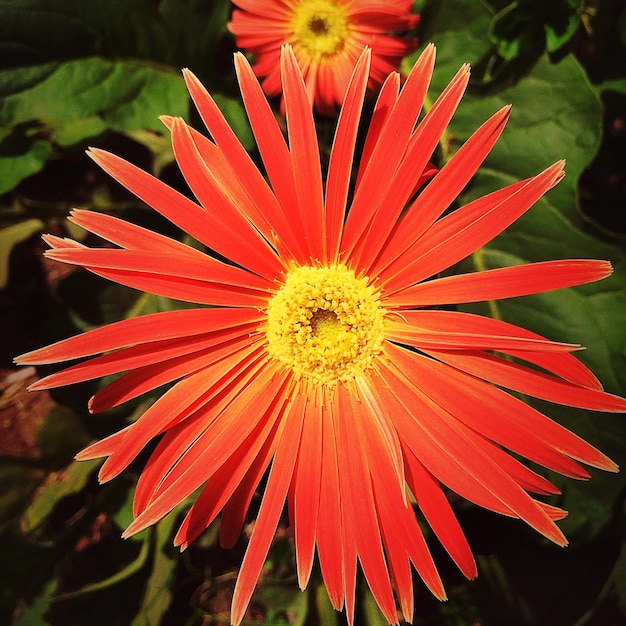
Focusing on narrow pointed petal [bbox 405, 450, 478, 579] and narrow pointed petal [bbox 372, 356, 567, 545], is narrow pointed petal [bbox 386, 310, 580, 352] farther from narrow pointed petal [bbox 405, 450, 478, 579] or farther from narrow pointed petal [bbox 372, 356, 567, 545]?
narrow pointed petal [bbox 405, 450, 478, 579]

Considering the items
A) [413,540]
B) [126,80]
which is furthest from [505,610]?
[126,80]

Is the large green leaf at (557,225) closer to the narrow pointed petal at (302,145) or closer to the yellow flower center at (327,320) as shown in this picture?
the yellow flower center at (327,320)

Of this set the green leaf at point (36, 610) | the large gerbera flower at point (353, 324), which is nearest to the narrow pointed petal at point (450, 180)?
the large gerbera flower at point (353, 324)

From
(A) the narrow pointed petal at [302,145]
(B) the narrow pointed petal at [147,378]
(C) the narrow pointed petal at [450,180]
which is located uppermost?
(A) the narrow pointed petal at [302,145]

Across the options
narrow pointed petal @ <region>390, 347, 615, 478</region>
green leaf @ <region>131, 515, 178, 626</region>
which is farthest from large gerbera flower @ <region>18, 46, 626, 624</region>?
green leaf @ <region>131, 515, 178, 626</region>

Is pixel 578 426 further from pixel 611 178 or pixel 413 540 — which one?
pixel 611 178

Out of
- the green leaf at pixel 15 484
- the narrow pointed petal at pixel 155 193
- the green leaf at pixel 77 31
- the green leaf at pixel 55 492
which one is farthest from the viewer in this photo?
the green leaf at pixel 55 492

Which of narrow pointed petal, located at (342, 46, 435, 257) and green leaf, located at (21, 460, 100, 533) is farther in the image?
green leaf, located at (21, 460, 100, 533)

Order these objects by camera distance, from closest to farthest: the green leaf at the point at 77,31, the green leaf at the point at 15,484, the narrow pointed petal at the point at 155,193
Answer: the narrow pointed petal at the point at 155,193
the green leaf at the point at 77,31
the green leaf at the point at 15,484
